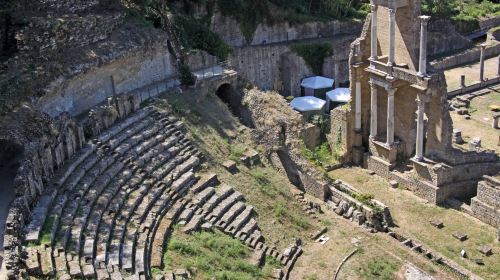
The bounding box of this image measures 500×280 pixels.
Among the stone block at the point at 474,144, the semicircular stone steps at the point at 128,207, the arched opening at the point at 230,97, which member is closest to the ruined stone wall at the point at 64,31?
the semicircular stone steps at the point at 128,207

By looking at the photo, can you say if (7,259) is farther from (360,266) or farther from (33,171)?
(360,266)

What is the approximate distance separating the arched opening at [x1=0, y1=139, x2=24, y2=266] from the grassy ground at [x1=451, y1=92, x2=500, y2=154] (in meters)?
22.5

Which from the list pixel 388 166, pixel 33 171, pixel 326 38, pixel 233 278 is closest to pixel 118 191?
pixel 33 171

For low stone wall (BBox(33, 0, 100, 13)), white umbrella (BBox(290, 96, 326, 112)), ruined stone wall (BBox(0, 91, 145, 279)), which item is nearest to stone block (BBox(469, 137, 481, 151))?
white umbrella (BBox(290, 96, 326, 112))

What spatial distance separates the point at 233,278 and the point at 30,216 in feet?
21.8

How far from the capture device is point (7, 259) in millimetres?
18328

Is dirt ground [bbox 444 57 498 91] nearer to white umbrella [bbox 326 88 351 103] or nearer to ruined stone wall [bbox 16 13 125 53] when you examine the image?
white umbrella [bbox 326 88 351 103]

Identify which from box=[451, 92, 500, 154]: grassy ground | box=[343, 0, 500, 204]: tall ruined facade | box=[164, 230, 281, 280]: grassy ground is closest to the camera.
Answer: box=[164, 230, 281, 280]: grassy ground

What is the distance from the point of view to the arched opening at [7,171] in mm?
21312

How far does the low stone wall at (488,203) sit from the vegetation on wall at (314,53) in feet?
61.0

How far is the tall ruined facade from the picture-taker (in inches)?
1213

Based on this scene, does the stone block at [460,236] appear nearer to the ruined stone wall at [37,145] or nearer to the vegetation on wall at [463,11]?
the ruined stone wall at [37,145]

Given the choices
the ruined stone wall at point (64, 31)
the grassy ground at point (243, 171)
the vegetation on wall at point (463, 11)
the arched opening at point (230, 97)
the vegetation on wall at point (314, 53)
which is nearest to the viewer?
the grassy ground at point (243, 171)

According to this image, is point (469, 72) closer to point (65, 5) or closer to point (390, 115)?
point (390, 115)
